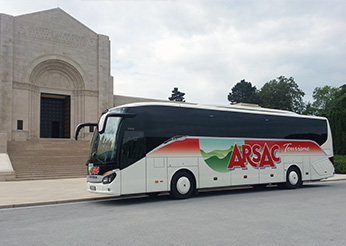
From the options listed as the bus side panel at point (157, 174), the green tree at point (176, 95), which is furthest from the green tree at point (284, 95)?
the bus side panel at point (157, 174)

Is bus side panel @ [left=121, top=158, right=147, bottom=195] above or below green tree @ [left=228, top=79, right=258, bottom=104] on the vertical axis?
below

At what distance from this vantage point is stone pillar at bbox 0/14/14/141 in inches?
1133

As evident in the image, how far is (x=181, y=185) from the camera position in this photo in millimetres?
11281

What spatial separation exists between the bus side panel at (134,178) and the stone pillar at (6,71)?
22.4m

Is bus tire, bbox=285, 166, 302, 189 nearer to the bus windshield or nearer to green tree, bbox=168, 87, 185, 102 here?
the bus windshield

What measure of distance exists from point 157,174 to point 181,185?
1015mm

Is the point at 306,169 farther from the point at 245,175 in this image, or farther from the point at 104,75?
the point at 104,75

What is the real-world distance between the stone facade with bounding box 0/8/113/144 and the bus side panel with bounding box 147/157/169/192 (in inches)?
869

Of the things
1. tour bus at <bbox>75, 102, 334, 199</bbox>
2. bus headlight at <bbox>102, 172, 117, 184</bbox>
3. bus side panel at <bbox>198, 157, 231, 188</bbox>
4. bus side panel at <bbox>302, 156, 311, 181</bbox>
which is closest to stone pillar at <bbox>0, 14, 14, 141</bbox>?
tour bus at <bbox>75, 102, 334, 199</bbox>

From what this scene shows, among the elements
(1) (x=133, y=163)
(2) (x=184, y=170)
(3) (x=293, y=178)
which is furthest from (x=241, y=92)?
(1) (x=133, y=163)

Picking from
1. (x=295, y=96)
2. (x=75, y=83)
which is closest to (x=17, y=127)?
(x=75, y=83)

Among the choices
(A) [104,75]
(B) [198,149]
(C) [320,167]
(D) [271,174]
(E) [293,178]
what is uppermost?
(A) [104,75]

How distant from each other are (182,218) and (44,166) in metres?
15.4

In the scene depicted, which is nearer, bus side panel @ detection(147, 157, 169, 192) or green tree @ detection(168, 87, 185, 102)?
bus side panel @ detection(147, 157, 169, 192)
